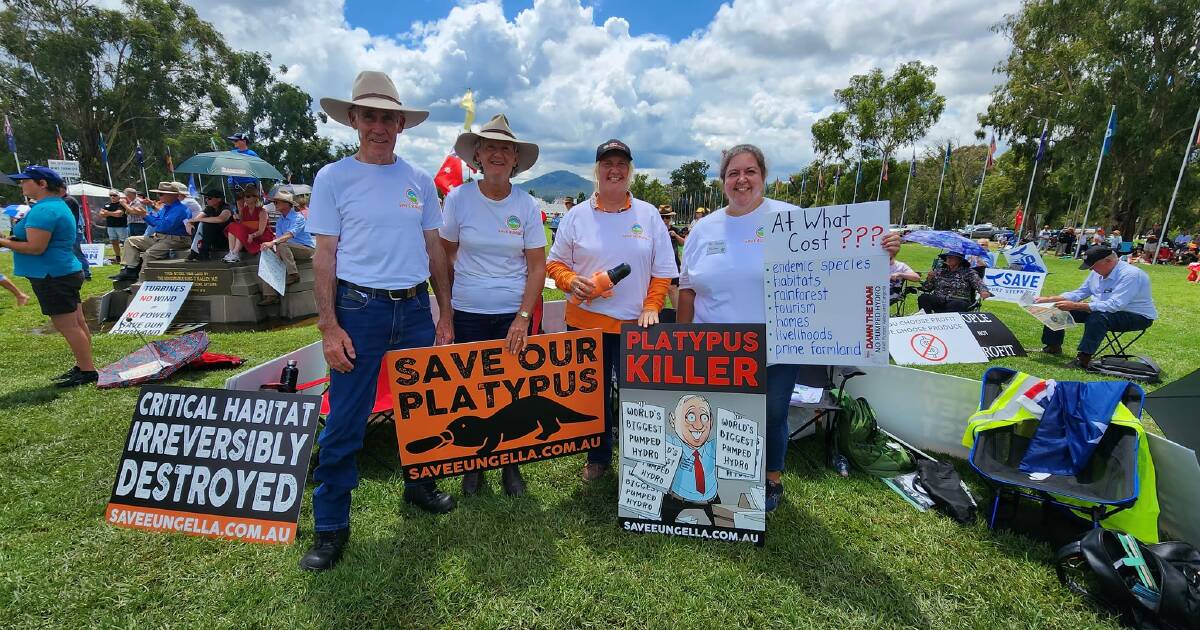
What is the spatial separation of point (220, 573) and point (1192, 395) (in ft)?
18.8

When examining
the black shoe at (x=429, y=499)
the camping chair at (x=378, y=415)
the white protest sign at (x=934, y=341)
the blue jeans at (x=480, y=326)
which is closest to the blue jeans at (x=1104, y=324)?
the white protest sign at (x=934, y=341)

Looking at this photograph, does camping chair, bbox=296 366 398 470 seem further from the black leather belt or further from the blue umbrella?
the blue umbrella

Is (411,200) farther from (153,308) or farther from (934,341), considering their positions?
(153,308)

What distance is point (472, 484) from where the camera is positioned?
130 inches

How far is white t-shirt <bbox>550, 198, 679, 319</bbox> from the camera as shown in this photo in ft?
9.71

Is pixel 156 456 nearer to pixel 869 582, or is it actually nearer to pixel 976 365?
pixel 869 582

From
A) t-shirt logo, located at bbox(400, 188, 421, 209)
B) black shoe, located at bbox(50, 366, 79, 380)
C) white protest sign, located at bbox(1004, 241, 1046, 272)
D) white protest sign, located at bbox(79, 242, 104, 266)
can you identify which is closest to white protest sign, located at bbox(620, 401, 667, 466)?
t-shirt logo, located at bbox(400, 188, 421, 209)

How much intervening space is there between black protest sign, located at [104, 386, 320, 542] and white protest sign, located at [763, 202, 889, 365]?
2.59 meters

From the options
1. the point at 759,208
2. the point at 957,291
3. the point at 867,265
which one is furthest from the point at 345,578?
the point at 957,291

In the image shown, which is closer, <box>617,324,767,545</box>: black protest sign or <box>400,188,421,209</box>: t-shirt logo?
<box>400,188,421,209</box>: t-shirt logo

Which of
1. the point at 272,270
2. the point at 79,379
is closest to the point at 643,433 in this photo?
the point at 79,379

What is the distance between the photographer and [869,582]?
2.57m

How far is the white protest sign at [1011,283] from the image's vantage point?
8766 mm

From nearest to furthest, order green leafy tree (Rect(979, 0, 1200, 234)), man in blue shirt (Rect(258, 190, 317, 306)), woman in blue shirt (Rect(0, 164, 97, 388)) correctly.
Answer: woman in blue shirt (Rect(0, 164, 97, 388)) < man in blue shirt (Rect(258, 190, 317, 306)) < green leafy tree (Rect(979, 0, 1200, 234))
